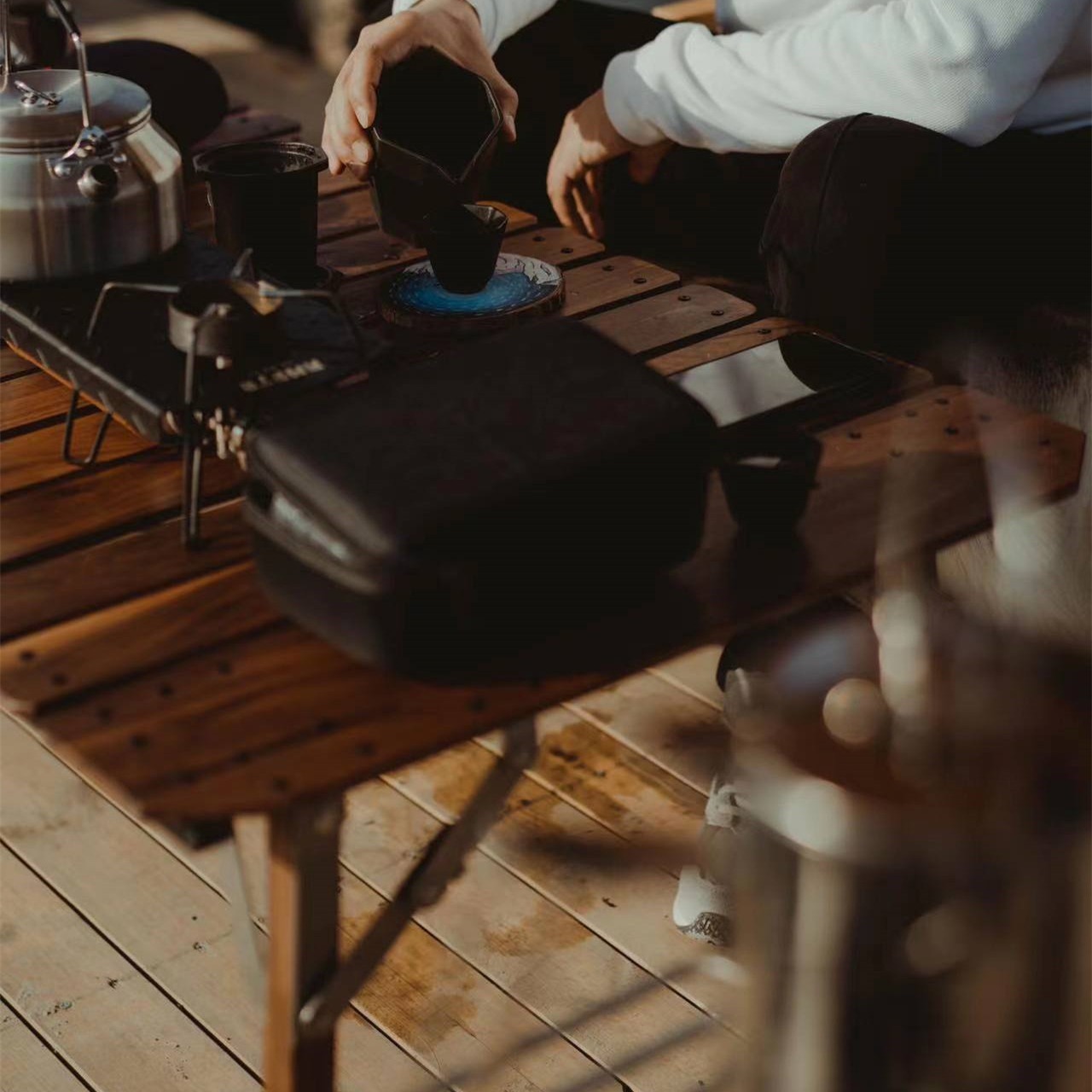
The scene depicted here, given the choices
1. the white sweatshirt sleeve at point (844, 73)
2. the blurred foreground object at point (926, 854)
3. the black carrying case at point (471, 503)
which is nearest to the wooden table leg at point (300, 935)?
the black carrying case at point (471, 503)

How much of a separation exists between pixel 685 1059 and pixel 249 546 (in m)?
0.69

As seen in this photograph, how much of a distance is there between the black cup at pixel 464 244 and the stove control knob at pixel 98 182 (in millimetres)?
298

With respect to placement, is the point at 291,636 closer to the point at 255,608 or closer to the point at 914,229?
the point at 255,608

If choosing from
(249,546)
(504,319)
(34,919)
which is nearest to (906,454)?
(504,319)

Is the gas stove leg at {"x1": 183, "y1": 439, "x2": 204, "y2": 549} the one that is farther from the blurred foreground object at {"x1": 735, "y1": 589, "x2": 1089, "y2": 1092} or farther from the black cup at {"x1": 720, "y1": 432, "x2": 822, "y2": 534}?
the blurred foreground object at {"x1": 735, "y1": 589, "x2": 1089, "y2": 1092}

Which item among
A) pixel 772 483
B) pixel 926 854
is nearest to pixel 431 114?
pixel 772 483

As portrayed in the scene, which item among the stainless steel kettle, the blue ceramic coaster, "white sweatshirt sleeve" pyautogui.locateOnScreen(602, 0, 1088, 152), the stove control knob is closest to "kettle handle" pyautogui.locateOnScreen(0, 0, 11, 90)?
the stainless steel kettle

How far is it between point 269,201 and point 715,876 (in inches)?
32.3

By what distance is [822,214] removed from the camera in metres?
1.71

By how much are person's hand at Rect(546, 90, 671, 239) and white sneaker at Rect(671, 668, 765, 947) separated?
73 centimetres

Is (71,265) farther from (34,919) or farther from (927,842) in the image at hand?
(927,842)

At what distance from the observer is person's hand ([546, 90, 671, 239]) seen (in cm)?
208

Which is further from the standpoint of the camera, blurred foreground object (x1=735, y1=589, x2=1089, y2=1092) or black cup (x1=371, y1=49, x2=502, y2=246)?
black cup (x1=371, y1=49, x2=502, y2=246)

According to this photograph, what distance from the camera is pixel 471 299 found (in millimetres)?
1594
